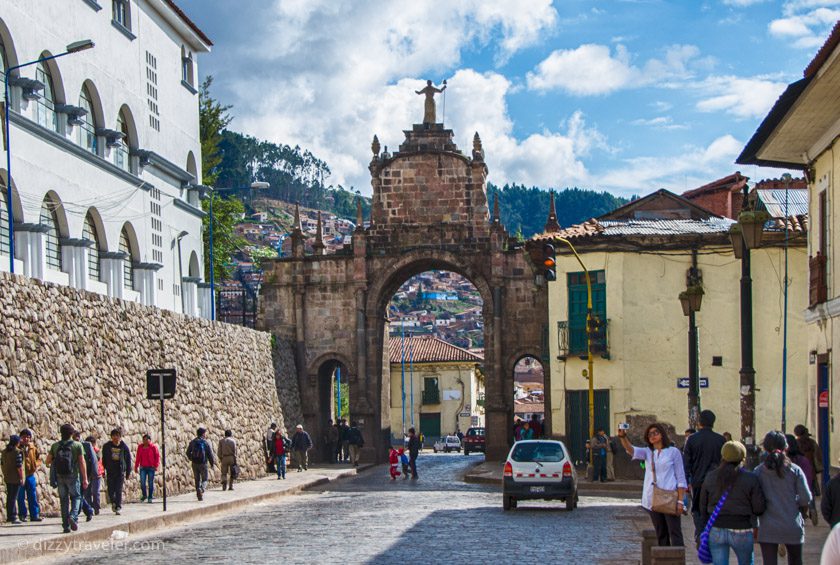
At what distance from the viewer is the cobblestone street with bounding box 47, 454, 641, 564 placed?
16328 millimetres

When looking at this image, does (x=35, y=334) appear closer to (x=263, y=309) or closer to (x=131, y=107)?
(x=131, y=107)

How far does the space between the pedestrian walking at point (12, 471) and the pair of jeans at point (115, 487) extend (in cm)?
285

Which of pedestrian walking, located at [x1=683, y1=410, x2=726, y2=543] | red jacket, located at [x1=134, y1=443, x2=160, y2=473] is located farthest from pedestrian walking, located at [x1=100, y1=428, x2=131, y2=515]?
pedestrian walking, located at [x1=683, y1=410, x2=726, y2=543]

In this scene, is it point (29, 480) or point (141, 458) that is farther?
point (141, 458)

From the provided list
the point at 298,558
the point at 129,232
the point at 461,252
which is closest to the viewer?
the point at 298,558

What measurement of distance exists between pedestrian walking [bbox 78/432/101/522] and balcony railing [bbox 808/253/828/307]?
12756mm

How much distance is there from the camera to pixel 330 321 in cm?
5222

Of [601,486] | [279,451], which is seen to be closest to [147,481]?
[601,486]

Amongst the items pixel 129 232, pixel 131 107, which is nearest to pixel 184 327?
pixel 129 232

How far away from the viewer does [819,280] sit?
24.0 metres

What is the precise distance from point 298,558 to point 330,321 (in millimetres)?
36365

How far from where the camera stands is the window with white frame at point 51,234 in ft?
97.7

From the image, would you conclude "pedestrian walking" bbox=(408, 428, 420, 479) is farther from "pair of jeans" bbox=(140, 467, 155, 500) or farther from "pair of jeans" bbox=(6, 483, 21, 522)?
"pair of jeans" bbox=(6, 483, 21, 522)

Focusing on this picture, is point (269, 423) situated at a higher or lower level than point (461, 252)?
lower
